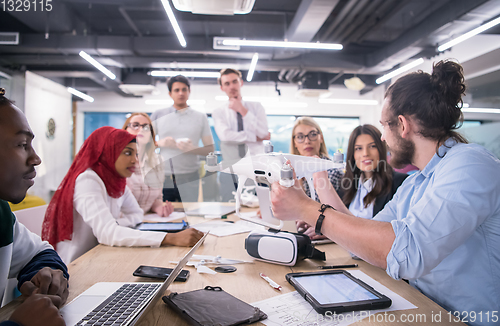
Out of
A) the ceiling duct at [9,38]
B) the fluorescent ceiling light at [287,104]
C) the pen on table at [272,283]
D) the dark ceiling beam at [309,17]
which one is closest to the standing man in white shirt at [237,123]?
the pen on table at [272,283]

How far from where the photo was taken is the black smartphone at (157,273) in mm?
911

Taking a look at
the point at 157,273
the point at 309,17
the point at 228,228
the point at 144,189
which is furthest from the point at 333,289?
the point at 309,17

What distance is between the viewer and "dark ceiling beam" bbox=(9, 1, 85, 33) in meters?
4.52

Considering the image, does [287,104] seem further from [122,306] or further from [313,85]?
[122,306]

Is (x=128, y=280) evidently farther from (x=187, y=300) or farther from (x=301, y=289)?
(x=301, y=289)

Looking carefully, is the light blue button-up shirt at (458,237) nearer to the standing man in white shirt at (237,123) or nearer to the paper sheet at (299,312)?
the paper sheet at (299,312)

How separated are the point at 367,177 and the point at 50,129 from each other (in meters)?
6.68

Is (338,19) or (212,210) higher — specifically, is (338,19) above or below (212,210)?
above

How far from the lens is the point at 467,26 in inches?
171

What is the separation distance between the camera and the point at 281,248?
1032 mm

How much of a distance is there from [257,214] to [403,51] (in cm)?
548

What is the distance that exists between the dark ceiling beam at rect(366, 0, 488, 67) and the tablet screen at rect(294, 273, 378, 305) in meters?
4.52

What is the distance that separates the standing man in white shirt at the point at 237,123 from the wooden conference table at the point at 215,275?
326mm

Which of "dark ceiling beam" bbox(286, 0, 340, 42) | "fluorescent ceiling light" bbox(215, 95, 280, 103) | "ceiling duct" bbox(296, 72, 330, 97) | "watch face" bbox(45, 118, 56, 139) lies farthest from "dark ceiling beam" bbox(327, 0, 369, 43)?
"watch face" bbox(45, 118, 56, 139)
